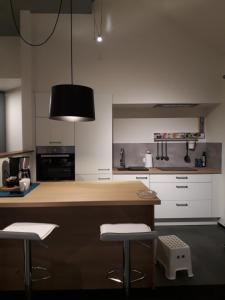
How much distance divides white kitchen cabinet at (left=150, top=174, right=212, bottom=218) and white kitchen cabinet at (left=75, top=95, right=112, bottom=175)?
82 cm

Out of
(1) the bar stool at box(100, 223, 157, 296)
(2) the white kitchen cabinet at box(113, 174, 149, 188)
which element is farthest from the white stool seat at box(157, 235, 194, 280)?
(2) the white kitchen cabinet at box(113, 174, 149, 188)

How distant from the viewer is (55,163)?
388cm

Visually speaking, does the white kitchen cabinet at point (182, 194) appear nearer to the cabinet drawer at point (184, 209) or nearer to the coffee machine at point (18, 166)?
the cabinet drawer at point (184, 209)

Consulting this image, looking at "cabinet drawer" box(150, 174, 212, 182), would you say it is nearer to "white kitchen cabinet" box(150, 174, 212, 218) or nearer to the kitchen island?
"white kitchen cabinet" box(150, 174, 212, 218)

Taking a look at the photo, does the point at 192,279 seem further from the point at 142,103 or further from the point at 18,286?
the point at 142,103

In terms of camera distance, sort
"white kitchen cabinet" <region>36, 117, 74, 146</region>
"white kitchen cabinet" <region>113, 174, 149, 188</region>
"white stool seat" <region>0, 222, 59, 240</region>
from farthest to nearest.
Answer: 1. "white kitchen cabinet" <region>113, 174, 149, 188</region>
2. "white kitchen cabinet" <region>36, 117, 74, 146</region>
3. "white stool seat" <region>0, 222, 59, 240</region>

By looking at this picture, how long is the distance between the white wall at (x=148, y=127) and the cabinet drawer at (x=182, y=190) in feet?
3.23

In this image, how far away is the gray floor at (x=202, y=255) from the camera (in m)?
2.60

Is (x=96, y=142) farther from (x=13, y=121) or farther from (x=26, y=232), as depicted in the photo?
(x=26, y=232)

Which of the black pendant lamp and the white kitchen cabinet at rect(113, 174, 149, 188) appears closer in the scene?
the black pendant lamp

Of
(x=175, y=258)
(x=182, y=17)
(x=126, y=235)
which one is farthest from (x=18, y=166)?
(x=182, y=17)

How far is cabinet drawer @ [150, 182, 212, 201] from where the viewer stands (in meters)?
4.05

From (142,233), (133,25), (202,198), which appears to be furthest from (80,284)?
(133,25)

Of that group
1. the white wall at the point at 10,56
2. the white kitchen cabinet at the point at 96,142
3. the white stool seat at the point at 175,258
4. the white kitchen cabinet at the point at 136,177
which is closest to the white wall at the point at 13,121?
the white wall at the point at 10,56
